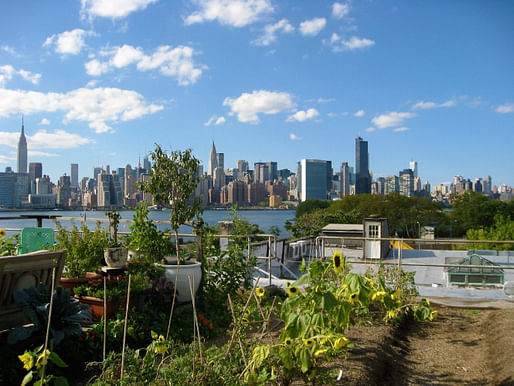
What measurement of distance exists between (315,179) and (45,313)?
145m

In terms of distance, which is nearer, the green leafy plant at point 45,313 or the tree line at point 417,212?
the green leafy plant at point 45,313

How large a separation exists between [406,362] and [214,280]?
→ 2.55m

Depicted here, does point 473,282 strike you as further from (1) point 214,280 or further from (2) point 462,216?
(2) point 462,216

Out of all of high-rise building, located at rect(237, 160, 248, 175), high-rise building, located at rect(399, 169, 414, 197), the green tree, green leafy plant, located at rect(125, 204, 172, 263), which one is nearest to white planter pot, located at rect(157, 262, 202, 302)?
green leafy plant, located at rect(125, 204, 172, 263)

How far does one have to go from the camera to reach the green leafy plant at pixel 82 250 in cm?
489

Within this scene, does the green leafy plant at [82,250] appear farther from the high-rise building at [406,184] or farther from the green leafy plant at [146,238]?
the high-rise building at [406,184]

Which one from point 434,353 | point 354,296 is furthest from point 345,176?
point 354,296

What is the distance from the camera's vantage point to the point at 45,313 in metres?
3.33

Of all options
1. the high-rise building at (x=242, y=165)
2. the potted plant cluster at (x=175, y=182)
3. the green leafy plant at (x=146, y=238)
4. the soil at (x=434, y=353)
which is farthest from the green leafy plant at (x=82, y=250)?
the high-rise building at (x=242, y=165)

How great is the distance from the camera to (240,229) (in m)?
6.11

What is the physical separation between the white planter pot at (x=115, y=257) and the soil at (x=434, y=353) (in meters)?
2.56

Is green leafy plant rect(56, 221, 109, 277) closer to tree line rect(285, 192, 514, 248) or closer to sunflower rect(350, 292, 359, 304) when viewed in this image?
sunflower rect(350, 292, 359, 304)

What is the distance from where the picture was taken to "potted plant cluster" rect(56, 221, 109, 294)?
15.9 ft

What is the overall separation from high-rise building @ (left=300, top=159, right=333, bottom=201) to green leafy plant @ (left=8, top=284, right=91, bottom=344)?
136057 millimetres
